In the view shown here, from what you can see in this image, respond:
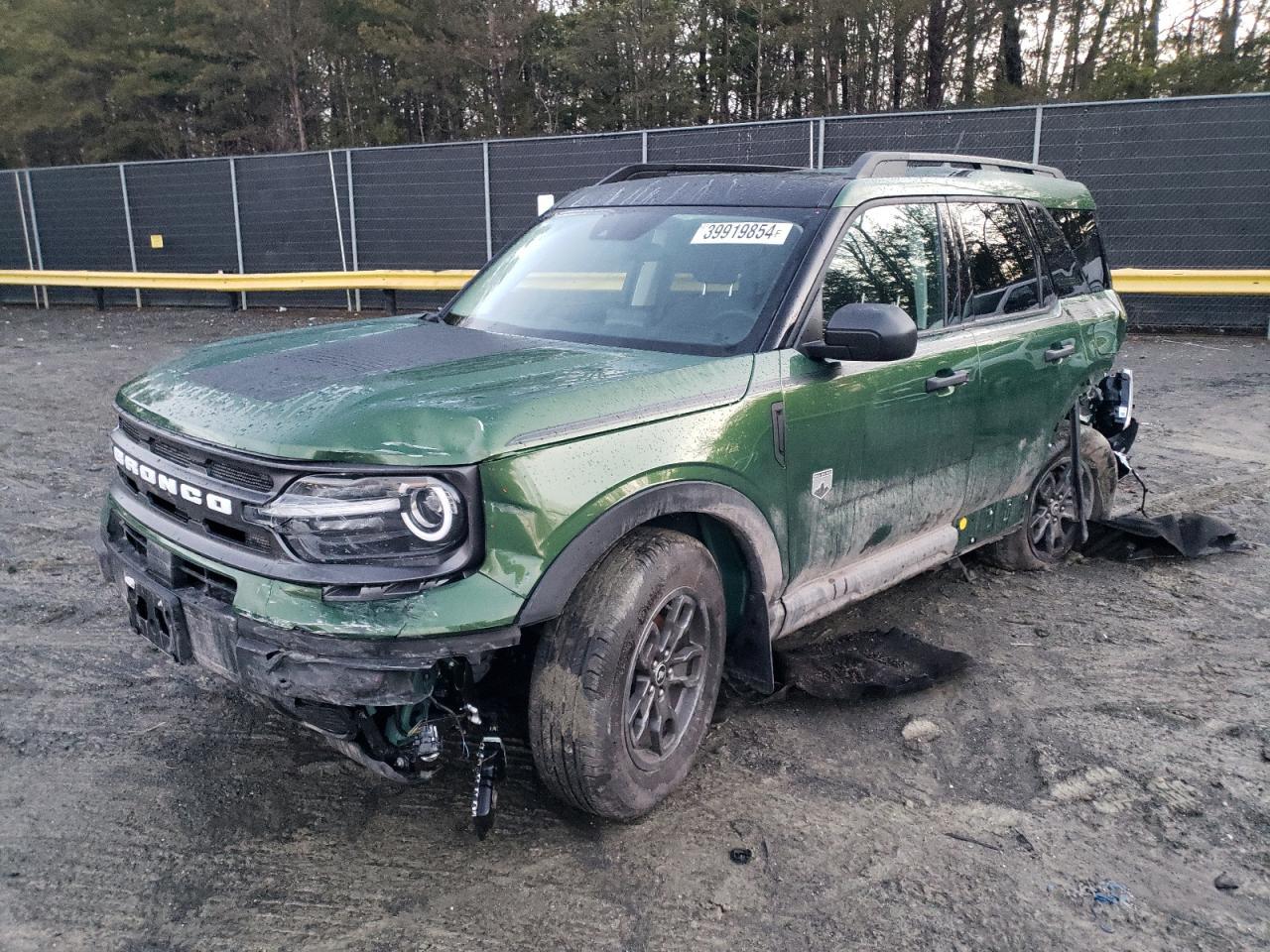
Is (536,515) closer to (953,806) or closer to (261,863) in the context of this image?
(261,863)

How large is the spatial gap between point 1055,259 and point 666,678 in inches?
125

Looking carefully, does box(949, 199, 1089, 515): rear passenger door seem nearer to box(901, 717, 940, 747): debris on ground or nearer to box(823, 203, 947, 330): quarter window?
box(823, 203, 947, 330): quarter window

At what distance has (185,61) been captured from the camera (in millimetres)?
33344

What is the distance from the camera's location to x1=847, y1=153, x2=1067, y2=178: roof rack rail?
3.96m

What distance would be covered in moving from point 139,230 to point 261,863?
19976mm

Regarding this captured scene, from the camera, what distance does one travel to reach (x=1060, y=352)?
4723 mm

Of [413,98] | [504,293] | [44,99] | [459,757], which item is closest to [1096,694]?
[459,757]

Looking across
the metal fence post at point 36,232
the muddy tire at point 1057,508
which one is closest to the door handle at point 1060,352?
the muddy tire at point 1057,508

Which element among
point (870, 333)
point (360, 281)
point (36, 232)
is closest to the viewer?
point (870, 333)

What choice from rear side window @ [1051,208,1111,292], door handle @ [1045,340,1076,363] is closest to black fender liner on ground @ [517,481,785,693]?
door handle @ [1045,340,1076,363]

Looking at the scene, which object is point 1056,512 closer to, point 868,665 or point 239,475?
point 868,665

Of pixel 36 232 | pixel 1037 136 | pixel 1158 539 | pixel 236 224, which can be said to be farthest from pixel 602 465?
pixel 36 232

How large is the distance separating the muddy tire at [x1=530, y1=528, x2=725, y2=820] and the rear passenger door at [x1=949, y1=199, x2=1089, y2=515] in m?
1.78

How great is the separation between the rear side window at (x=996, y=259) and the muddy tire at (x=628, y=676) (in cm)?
197
